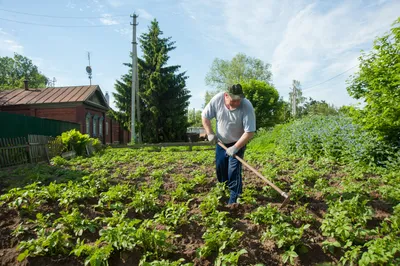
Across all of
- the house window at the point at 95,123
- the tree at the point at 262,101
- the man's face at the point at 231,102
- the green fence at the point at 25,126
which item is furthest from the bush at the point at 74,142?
the tree at the point at 262,101

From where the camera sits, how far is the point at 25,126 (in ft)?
40.4

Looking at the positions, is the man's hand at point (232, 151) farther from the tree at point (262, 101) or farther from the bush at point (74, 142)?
the tree at point (262, 101)

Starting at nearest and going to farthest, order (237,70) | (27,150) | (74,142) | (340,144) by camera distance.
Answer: (340,144) → (27,150) → (74,142) → (237,70)

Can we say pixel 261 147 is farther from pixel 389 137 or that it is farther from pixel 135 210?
pixel 135 210

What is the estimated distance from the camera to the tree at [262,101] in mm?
20683

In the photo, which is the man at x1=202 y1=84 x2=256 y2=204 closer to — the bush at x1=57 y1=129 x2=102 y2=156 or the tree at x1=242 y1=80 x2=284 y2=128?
the bush at x1=57 y1=129 x2=102 y2=156

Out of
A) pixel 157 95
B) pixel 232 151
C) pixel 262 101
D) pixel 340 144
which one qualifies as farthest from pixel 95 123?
pixel 232 151

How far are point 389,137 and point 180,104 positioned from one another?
633 inches

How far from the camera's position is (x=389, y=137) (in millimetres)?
5984

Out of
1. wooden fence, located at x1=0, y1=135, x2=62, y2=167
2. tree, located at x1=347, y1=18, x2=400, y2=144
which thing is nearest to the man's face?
tree, located at x1=347, y1=18, x2=400, y2=144

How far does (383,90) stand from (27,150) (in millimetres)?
10710

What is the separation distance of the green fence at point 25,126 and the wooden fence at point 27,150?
1278mm

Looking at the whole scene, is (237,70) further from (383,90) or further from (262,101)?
(383,90)

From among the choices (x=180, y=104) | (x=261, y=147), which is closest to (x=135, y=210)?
(x=261, y=147)
